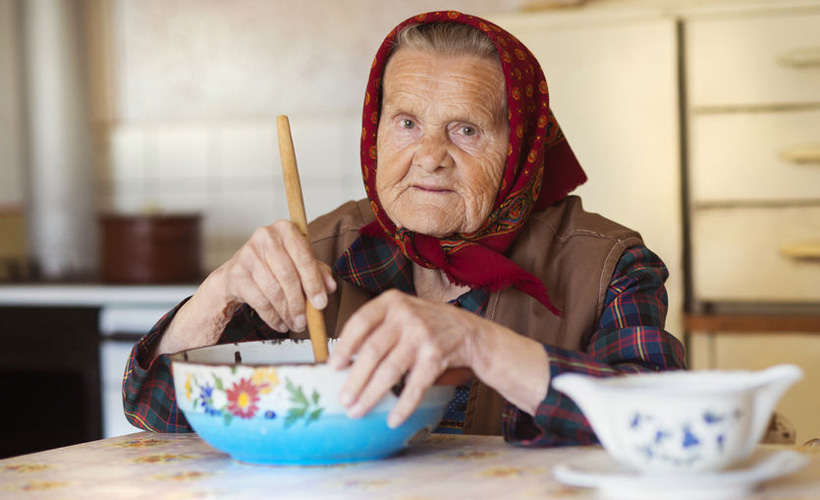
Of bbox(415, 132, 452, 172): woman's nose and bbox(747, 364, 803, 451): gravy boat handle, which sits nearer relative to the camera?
bbox(747, 364, 803, 451): gravy boat handle

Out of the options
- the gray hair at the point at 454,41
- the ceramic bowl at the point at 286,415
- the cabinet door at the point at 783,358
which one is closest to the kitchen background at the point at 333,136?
the cabinet door at the point at 783,358

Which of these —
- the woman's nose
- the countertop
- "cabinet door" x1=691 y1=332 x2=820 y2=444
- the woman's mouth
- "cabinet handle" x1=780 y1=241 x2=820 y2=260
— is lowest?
"cabinet door" x1=691 y1=332 x2=820 y2=444

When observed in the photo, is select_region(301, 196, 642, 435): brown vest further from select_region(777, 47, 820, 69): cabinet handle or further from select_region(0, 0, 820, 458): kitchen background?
select_region(777, 47, 820, 69): cabinet handle

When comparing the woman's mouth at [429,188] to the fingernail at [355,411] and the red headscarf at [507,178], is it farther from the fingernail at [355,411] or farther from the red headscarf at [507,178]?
the fingernail at [355,411]

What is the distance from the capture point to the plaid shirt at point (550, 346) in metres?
1.01

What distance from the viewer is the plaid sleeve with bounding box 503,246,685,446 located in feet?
3.30

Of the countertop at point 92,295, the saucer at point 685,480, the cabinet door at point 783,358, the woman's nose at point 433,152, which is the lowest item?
the cabinet door at point 783,358

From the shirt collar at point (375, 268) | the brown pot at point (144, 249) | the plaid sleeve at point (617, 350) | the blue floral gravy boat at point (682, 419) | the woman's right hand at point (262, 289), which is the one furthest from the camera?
the brown pot at point (144, 249)

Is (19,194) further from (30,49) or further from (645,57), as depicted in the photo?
(645,57)

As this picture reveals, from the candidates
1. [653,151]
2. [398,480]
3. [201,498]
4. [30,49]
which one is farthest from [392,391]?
[30,49]

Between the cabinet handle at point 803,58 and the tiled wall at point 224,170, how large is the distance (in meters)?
1.27

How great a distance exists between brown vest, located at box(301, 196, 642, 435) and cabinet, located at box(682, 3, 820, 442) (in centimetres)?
99

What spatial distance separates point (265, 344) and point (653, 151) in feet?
5.25

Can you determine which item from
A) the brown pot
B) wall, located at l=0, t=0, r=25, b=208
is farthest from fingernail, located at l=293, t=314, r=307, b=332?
wall, located at l=0, t=0, r=25, b=208
